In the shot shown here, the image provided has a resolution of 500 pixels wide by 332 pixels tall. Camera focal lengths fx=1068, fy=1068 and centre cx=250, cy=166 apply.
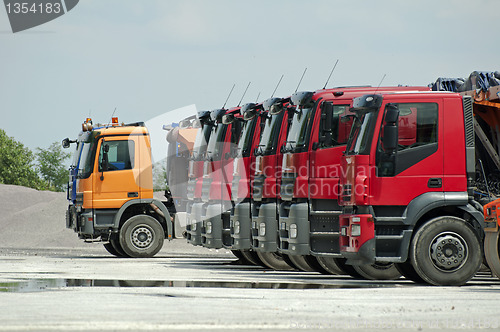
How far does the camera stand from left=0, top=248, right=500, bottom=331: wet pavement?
33.6 ft

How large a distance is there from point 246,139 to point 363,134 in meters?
5.00

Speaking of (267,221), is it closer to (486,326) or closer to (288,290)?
(288,290)

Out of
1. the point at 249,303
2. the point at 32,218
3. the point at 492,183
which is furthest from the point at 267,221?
the point at 32,218

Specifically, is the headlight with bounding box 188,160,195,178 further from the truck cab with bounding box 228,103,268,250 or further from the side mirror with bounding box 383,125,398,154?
the side mirror with bounding box 383,125,398,154

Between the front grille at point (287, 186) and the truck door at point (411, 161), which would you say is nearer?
the truck door at point (411, 161)

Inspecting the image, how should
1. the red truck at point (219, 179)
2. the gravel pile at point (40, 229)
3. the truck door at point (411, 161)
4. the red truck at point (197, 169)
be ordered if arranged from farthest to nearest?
the gravel pile at point (40, 229) < the red truck at point (197, 169) < the red truck at point (219, 179) < the truck door at point (411, 161)

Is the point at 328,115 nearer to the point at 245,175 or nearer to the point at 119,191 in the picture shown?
the point at 245,175

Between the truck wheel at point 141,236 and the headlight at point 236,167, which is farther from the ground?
the headlight at point 236,167

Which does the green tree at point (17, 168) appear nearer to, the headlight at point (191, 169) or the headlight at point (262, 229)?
the headlight at point (191, 169)

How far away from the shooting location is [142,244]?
2781 centimetres

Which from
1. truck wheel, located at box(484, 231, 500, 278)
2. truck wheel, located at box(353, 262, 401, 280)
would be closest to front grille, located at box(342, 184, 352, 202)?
truck wheel, located at box(353, 262, 401, 280)

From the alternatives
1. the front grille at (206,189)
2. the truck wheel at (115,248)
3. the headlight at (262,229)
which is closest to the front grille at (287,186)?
the headlight at (262,229)

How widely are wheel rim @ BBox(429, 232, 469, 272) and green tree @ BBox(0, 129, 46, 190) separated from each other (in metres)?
92.6

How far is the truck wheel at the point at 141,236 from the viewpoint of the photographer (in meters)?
27.8
